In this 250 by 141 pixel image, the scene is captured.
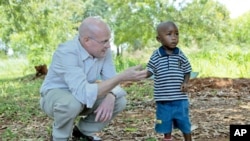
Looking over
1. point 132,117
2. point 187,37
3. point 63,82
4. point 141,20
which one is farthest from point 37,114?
point 187,37

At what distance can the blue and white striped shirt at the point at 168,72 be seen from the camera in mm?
3184

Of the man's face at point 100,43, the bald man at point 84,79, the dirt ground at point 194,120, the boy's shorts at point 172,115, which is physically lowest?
the dirt ground at point 194,120

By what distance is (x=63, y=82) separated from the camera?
3090 millimetres

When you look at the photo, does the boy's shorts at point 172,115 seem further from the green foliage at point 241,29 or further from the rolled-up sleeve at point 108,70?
the green foliage at point 241,29

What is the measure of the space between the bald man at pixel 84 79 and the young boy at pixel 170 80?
31 cm

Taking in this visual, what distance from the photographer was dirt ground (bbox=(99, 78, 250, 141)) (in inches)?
150

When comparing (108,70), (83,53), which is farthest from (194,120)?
(83,53)

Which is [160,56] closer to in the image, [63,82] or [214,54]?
[63,82]

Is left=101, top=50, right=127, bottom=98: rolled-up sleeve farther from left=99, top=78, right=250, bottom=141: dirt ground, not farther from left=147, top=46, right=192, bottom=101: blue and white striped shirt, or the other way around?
left=99, top=78, right=250, bottom=141: dirt ground

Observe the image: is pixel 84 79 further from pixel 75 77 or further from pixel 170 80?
pixel 170 80

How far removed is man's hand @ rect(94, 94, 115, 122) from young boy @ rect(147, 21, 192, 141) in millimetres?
383

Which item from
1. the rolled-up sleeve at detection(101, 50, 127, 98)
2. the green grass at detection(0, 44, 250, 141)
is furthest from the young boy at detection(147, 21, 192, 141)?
the green grass at detection(0, 44, 250, 141)

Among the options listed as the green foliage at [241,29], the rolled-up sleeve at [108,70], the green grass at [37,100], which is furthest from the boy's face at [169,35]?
the green foliage at [241,29]

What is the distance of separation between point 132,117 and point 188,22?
10.9m
